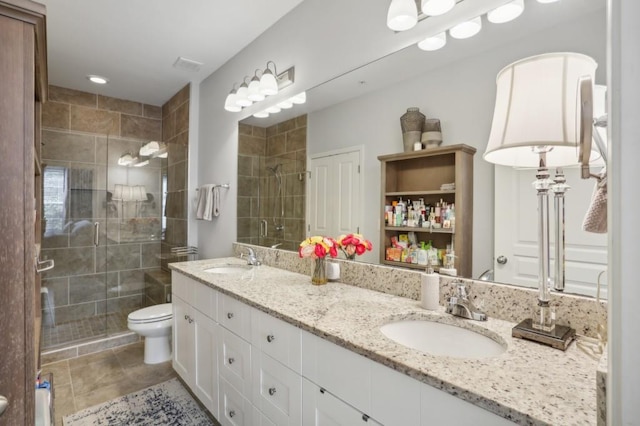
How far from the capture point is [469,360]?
83 cm

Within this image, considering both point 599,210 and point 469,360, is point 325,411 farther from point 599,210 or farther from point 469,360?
point 599,210

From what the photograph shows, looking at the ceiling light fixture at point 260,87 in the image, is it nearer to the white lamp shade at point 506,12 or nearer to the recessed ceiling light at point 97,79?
the white lamp shade at point 506,12

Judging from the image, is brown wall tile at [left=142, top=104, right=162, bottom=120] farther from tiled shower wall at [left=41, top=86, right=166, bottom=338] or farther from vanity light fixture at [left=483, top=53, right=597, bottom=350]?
vanity light fixture at [left=483, top=53, right=597, bottom=350]

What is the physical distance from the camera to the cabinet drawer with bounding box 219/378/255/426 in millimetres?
1436

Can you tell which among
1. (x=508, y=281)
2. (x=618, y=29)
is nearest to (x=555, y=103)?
(x=618, y=29)

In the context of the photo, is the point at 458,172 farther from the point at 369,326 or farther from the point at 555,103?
the point at 369,326

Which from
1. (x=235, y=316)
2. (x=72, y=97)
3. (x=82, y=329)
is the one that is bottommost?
(x=82, y=329)

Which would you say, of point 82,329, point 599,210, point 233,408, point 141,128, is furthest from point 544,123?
point 141,128

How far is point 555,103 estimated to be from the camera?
83 cm

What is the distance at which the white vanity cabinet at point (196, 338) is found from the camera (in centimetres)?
173

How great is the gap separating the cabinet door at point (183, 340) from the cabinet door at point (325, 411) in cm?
112

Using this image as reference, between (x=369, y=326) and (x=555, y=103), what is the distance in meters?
0.82

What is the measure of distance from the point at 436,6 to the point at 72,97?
3.75 meters

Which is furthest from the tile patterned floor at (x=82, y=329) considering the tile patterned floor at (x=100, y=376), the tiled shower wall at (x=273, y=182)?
the tiled shower wall at (x=273, y=182)
